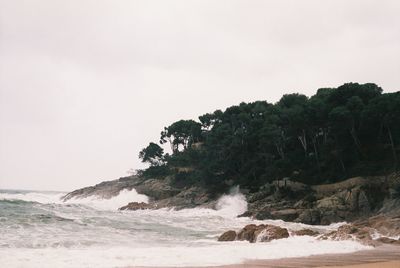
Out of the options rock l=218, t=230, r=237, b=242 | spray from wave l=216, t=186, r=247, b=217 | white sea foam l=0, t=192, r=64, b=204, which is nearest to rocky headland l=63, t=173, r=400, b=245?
rock l=218, t=230, r=237, b=242

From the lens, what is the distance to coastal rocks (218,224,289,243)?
20.8m

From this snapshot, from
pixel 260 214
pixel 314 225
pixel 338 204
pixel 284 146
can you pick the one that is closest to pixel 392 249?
pixel 314 225

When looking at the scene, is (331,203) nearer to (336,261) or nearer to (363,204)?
(363,204)

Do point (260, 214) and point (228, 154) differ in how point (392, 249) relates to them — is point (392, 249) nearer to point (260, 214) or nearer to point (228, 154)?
point (260, 214)

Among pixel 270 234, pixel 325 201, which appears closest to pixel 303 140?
pixel 325 201

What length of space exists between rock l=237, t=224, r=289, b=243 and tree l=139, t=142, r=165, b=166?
2707 inches

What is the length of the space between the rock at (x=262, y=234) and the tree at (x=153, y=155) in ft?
226

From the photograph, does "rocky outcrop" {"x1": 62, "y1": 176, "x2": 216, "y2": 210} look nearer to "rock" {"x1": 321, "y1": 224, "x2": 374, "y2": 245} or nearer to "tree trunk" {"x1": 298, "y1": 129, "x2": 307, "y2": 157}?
"tree trunk" {"x1": 298, "y1": 129, "x2": 307, "y2": 157}

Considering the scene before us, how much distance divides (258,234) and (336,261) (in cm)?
817

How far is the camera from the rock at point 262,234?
20.7 meters

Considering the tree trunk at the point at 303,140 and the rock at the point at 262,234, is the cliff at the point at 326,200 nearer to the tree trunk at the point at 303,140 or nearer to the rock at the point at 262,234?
the tree trunk at the point at 303,140

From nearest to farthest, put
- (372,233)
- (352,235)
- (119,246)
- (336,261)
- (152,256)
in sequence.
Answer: (336,261) < (152,256) < (119,246) < (352,235) < (372,233)

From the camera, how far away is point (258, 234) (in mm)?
21172

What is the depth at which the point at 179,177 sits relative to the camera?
7294 centimetres
